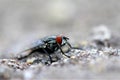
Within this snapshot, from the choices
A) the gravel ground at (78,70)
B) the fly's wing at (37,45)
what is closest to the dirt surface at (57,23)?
the fly's wing at (37,45)

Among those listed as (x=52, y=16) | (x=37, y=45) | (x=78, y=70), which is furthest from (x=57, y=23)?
(x=78, y=70)

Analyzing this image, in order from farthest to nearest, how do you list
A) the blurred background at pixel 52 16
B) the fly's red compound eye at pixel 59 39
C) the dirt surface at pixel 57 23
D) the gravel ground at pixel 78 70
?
the blurred background at pixel 52 16, the dirt surface at pixel 57 23, the fly's red compound eye at pixel 59 39, the gravel ground at pixel 78 70

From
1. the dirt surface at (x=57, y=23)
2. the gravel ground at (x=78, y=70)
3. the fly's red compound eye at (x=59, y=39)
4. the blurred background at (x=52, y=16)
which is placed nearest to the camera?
the gravel ground at (x=78, y=70)

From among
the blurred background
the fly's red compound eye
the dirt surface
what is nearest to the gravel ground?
the fly's red compound eye

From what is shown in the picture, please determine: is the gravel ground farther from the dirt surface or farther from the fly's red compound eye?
the dirt surface

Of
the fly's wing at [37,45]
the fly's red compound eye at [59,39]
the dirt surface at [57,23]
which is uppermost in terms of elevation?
the dirt surface at [57,23]

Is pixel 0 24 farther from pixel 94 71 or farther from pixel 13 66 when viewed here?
pixel 94 71

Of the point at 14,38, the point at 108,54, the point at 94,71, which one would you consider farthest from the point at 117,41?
the point at 14,38

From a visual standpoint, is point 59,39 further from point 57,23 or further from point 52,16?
point 52,16

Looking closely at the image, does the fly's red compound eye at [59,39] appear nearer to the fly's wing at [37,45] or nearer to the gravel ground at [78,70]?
the fly's wing at [37,45]
